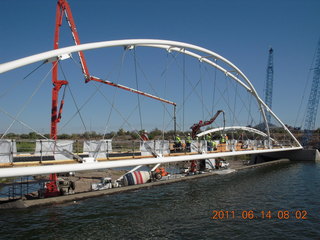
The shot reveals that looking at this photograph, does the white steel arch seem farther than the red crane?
No

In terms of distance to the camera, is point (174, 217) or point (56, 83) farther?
point (56, 83)

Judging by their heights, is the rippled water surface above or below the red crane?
below

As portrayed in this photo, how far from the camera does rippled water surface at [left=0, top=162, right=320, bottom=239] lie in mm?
15016

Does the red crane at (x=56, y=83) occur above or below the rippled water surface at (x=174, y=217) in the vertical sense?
above

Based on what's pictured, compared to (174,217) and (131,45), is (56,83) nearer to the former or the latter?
(131,45)

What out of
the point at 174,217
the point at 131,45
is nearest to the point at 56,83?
the point at 131,45

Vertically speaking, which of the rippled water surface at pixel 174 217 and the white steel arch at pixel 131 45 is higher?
the white steel arch at pixel 131 45

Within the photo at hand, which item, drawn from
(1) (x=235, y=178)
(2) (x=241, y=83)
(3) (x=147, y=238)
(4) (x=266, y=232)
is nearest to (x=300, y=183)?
(1) (x=235, y=178)

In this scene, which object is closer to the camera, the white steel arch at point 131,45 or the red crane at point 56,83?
the white steel arch at point 131,45

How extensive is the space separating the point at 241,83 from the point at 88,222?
99.2 feet

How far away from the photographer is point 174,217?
1784 centimetres

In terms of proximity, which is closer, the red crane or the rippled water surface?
the rippled water surface

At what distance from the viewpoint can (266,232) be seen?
594 inches

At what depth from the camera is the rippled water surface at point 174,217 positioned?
1502 centimetres
